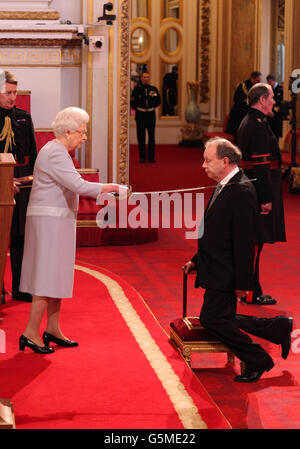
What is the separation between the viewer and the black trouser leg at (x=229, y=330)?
4902 mm

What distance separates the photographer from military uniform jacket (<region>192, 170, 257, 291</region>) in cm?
482

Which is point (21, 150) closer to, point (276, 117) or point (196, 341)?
point (196, 341)

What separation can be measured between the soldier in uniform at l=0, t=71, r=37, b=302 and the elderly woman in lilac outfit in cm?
134

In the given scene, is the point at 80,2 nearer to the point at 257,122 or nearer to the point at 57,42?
the point at 57,42

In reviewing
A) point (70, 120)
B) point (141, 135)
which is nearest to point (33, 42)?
point (70, 120)

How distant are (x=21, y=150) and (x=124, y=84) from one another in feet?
13.2

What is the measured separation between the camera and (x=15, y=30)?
Result: 398 inches

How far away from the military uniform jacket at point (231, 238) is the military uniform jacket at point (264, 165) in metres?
1.67

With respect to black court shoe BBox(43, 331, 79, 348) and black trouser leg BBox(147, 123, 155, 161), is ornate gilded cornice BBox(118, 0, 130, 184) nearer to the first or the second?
black court shoe BBox(43, 331, 79, 348)

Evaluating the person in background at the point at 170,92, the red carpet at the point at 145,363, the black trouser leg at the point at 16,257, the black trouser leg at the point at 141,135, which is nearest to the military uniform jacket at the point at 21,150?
the black trouser leg at the point at 16,257

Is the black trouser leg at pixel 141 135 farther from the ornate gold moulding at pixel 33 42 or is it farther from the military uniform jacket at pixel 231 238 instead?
the military uniform jacket at pixel 231 238

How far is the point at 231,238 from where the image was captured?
4.90 metres

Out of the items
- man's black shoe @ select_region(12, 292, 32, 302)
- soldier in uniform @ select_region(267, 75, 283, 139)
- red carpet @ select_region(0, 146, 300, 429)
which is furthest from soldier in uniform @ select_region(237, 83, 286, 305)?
soldier in uniform @ select_region(267, 75, 283, 139)

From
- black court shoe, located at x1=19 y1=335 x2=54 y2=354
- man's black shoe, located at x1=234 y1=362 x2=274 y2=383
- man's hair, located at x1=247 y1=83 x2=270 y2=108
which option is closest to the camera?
man's black shoe, located at x1=234 y1=362 x2=274 y2=383
